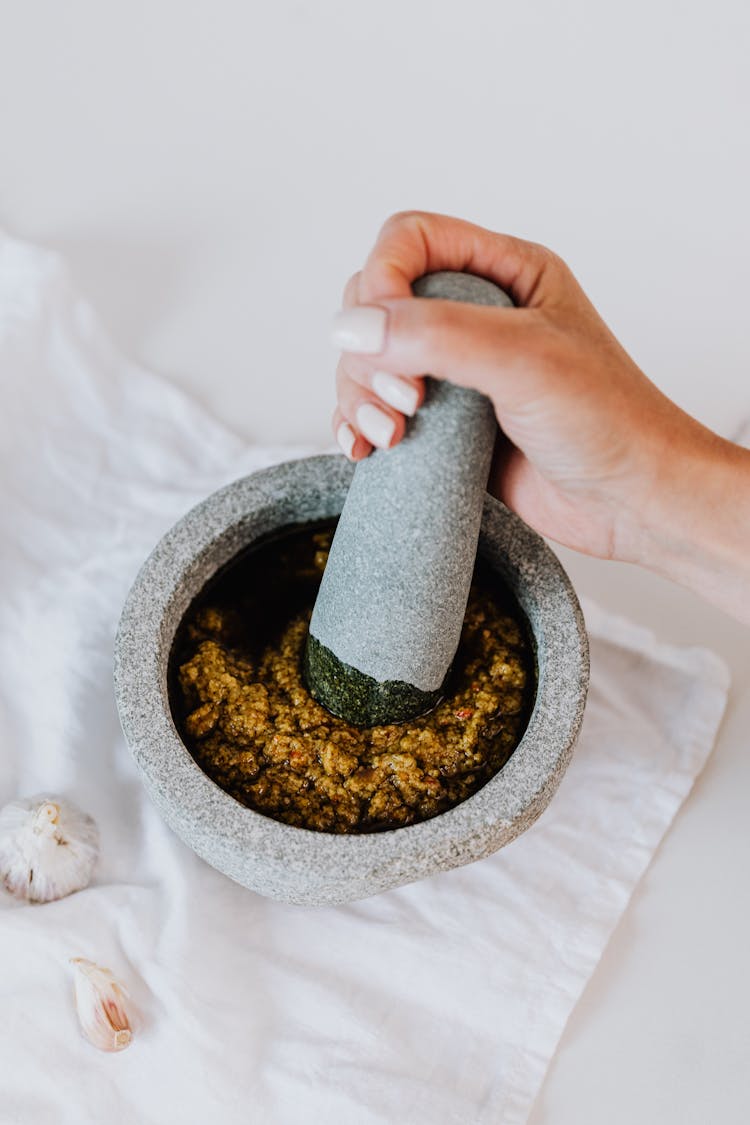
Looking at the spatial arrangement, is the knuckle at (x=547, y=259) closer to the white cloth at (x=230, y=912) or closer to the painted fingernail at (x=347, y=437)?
the painted fingernail at (x=347, y=437)

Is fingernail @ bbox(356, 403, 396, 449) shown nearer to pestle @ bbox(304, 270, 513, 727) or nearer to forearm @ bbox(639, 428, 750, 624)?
pestle @ bbox(304, 270, 513, 727)

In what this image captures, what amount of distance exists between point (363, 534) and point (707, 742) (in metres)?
0.55

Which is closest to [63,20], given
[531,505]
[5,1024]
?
[531,505]

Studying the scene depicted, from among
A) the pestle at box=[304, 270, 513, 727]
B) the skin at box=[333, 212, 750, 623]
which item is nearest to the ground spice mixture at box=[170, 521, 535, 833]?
the pestle at box=[304, 270, 513, 727]

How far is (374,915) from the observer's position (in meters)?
1.31

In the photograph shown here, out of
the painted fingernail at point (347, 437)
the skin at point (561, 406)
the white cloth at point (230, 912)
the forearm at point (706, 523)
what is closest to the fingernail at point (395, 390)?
the skin at point (561, 406)

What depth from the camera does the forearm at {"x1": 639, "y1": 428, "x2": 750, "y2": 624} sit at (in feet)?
3.83

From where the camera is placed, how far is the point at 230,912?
1304mm

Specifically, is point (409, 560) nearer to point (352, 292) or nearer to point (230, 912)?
point (352, 292)

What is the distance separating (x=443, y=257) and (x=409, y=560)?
10.3 inches

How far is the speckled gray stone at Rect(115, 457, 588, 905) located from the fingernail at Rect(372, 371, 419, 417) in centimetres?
29

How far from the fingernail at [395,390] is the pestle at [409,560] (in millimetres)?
20

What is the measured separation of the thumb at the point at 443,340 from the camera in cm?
95

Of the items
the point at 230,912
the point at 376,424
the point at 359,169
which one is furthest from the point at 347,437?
the point at 359,169
